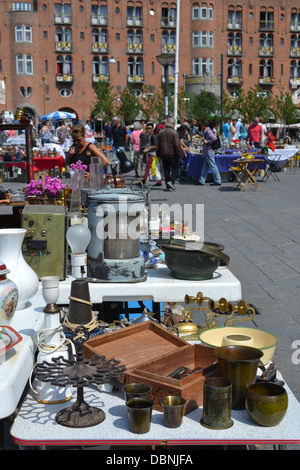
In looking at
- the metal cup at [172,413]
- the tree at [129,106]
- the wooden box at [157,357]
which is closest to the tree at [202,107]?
the tree at [129,106]

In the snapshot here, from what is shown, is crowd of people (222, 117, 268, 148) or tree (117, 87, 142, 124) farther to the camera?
tree (117, 87, 142, 124)

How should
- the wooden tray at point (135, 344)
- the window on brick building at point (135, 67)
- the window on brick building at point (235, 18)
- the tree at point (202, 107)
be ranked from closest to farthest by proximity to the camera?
the wooden tray at point (135, 344)
the tree at point (202, 107)
the window on brick building at point (135, 67)
the window on brick building at point (235, 18)

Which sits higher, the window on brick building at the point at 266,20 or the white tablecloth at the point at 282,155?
the window on brick building at the point at 266,20

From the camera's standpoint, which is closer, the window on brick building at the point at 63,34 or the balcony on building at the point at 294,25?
the window on brick building at the point at 63,34

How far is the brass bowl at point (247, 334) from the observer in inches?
87.4

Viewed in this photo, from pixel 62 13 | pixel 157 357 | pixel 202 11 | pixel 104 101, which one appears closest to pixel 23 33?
pixel 62 13

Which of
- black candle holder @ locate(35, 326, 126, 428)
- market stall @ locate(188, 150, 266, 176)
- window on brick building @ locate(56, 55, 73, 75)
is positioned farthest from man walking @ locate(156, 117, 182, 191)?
window on brick building @ locate(56, 55, 73, 75)

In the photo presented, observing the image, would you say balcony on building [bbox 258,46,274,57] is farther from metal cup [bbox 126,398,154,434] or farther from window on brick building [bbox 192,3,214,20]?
metal cup [bbox 126,398,154,434]

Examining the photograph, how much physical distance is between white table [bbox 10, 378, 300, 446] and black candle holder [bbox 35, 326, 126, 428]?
1.0 inches

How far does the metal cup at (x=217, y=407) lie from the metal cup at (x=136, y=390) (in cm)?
19

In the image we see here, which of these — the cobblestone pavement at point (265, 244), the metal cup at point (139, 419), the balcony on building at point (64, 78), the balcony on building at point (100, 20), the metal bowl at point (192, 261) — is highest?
the balcony on building at point (100, 20)

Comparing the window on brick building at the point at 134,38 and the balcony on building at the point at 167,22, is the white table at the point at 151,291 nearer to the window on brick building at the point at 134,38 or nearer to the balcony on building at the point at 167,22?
the window on brick building at the point at 134,38

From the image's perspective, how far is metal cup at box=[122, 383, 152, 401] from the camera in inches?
71.1
